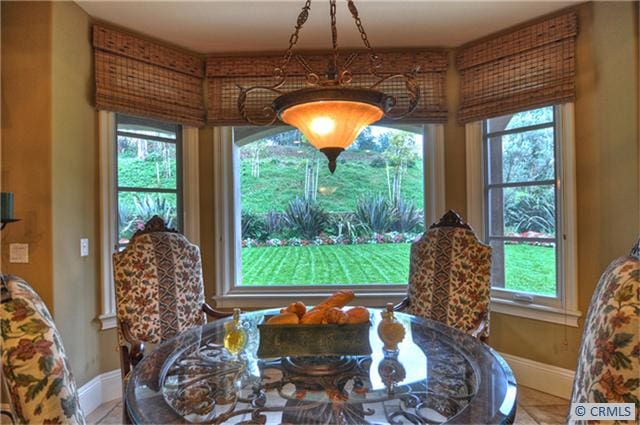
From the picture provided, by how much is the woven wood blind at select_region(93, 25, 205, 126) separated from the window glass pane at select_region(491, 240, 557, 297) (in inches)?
105

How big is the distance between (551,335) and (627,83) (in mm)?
1731

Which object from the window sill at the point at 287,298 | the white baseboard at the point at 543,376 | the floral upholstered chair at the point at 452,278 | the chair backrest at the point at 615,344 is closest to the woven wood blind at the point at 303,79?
the floral upholstered chair at the point at 452,278

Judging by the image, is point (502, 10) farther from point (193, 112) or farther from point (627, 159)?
point (193, 112)

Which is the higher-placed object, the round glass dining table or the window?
the window

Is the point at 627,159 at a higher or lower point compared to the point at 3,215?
higher

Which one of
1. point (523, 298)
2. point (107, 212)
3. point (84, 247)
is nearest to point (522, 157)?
point (523, 298)

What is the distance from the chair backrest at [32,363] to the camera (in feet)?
2.70

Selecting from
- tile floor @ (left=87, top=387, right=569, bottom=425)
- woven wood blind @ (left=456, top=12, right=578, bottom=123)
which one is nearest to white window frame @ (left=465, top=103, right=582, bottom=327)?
woven wood blind @ (left=456, top=12, right=578, bottom=123)

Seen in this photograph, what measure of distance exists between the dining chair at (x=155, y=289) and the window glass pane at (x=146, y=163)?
2.51ft

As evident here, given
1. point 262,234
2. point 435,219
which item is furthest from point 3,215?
point 435,219

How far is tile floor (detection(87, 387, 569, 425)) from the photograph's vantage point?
2223 millimetres

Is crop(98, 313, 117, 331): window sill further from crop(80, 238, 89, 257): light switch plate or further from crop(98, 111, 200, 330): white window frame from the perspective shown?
crop(80, 238, 89, 257): light switch plate

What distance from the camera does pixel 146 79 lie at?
8.87ft

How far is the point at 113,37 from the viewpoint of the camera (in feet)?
8.43
